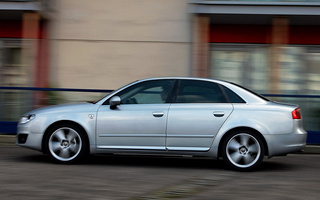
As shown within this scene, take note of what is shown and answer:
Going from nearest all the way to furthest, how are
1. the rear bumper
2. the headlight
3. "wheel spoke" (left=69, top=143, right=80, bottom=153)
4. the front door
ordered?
1. the rear bumper
2. the front door
3. "wheel spoke" (left=69, top=143, right=80, bottom=153)
4. the headlight

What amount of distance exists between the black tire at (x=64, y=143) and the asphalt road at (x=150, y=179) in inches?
7.3

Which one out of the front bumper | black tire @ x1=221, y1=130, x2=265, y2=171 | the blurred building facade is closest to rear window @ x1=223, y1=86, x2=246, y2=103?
black tire @ x1=221, y1=130, x2=265, y2=171

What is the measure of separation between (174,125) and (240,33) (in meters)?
8.61

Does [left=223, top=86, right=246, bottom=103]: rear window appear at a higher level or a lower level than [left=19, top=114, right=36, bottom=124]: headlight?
higher

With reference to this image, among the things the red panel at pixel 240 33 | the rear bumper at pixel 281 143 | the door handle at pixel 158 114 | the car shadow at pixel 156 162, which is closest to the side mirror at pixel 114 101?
the door handle at pixel 158 114

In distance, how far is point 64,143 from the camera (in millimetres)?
8508

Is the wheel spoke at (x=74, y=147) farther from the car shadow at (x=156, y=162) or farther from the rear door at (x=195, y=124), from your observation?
the rear door at (x=195, y=124)

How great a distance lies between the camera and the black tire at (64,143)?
27.8ft

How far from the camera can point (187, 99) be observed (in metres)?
8.43

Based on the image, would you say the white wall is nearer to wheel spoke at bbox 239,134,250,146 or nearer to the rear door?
the rear door

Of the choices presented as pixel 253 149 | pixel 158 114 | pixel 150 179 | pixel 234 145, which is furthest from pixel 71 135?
pixel 253 149

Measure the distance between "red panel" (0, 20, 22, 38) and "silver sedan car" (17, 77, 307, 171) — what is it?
8414mm

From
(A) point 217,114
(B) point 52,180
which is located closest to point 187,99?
(A) point 217,114

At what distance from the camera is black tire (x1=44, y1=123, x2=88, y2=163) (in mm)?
8469
